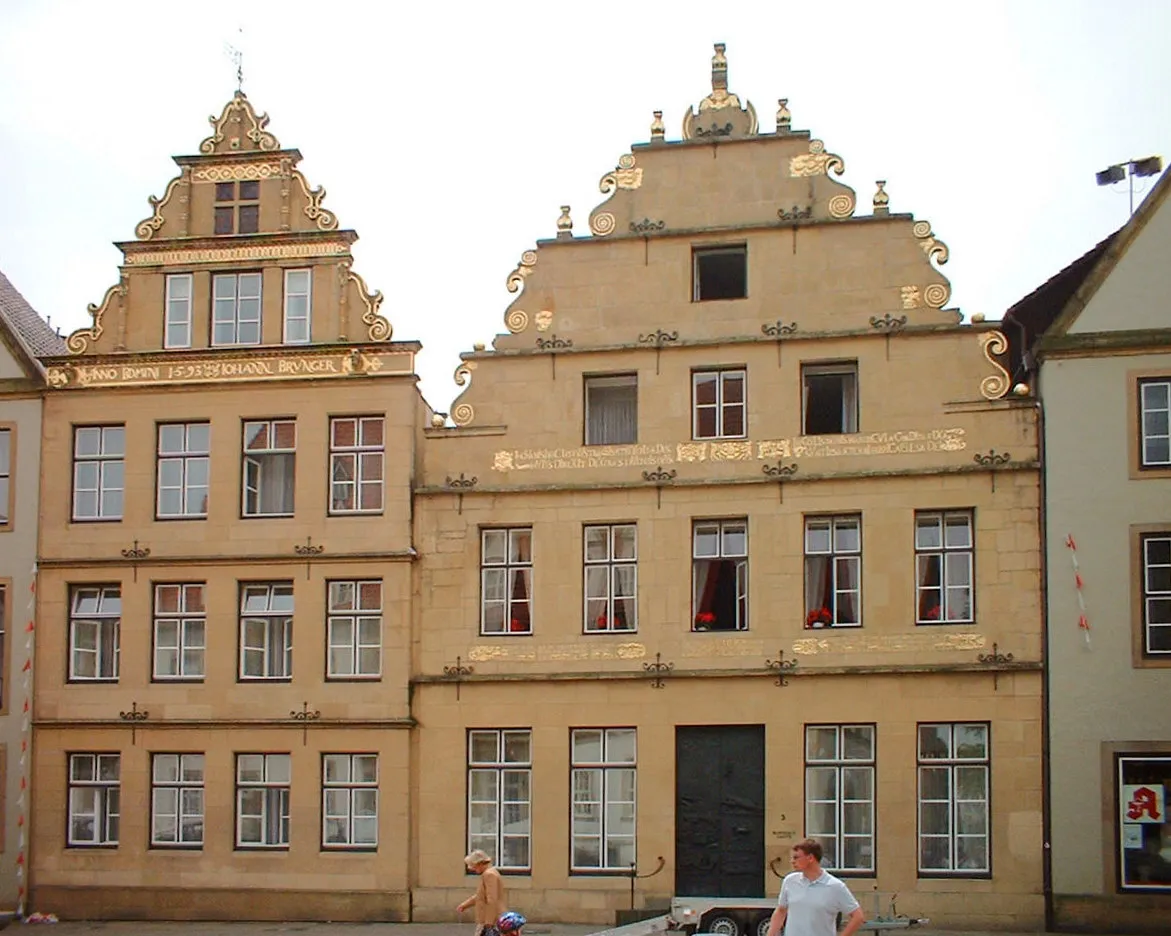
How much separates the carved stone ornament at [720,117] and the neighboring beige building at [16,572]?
11.6 metres

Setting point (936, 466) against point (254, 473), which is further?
point (254, 473)

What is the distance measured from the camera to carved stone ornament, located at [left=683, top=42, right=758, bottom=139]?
2992 centimetres

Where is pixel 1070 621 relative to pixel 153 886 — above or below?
above

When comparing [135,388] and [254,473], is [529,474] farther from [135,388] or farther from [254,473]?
[135,388]

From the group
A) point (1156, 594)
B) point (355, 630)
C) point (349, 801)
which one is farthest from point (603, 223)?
point (1156, 594)

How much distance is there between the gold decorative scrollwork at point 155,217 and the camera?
31484 mm

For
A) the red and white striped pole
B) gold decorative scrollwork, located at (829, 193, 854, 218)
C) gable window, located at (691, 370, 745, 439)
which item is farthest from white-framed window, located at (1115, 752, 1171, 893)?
gold decorative scrollwork, located at (829, 193, 854, 218)

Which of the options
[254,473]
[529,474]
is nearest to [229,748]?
[254,473]

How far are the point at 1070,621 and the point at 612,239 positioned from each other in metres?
9.22

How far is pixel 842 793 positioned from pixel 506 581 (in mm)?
6151

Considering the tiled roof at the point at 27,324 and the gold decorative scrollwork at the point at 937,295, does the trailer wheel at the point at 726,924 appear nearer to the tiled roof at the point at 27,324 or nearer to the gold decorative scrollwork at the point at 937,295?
the gold decorative scrollwork at the point at 937,295

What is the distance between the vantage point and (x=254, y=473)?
30.7 metres

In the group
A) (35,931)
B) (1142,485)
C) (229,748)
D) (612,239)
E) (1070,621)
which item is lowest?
(35,931)

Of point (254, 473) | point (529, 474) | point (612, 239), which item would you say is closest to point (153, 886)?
point (254, 473)
